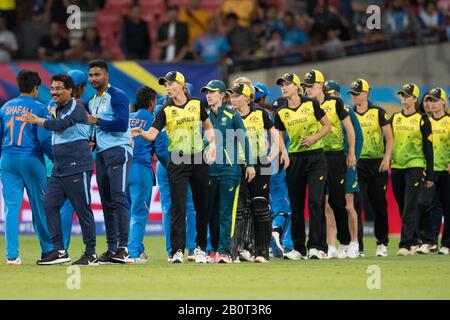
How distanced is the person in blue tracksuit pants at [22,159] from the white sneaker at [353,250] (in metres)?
4.36

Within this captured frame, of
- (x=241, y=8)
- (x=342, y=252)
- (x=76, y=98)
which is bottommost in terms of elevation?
(x=342, y=252)

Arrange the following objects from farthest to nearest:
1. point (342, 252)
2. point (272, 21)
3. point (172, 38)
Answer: point (272, 21) < point (172, 38) < point (342, 252)

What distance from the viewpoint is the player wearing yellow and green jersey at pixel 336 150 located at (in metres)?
16.1

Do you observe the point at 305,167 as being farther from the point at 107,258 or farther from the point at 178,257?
the point at 107,258

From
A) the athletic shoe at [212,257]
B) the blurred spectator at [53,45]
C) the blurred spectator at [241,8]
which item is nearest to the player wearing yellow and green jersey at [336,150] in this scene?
the athletic shoe at [212,257]

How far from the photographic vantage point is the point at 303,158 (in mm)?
15703

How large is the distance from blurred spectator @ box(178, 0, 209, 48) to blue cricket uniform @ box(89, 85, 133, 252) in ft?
38.1

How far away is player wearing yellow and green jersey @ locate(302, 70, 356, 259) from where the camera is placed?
1608 centimetres

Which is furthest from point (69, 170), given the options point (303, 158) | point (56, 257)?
point (303, 158)

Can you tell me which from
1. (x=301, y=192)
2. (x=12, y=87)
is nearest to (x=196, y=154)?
(x=301, y=192)

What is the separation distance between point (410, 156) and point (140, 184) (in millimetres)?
4250

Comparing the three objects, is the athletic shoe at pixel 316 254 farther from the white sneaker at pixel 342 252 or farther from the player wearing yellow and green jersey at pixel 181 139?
the player wearing yellow and green jersey at pixel 181 139

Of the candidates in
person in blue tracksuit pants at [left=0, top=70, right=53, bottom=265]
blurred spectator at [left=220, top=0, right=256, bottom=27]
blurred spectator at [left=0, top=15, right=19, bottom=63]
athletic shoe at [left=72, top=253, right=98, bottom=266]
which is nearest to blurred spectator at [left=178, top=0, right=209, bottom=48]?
blurred spectator at [left=220, top=0, right=256, bottom=27]

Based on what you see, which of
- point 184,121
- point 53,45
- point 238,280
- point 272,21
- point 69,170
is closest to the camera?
point 238,280
